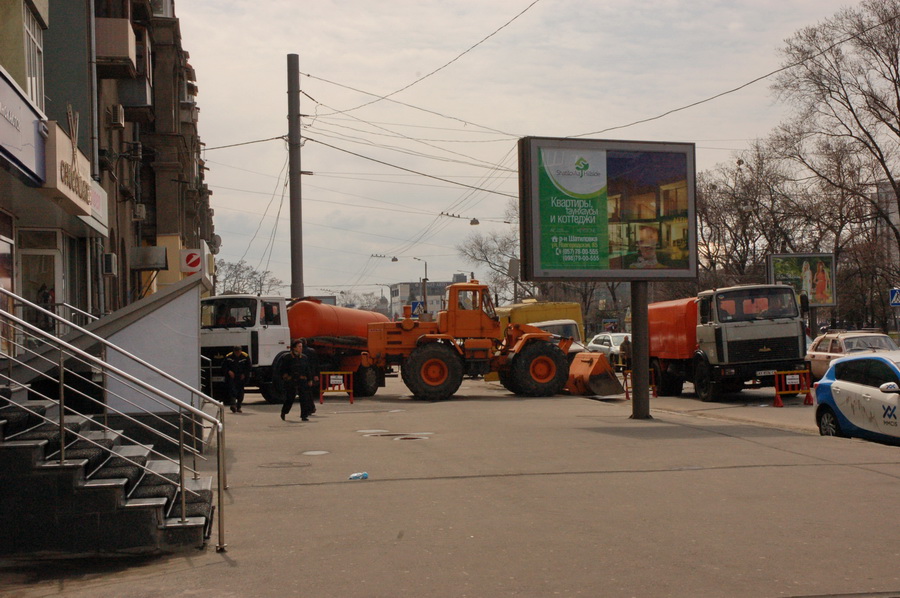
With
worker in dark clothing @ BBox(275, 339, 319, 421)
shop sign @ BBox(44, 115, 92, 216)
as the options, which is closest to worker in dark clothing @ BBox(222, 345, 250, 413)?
worker in dark clothing @ BBox(275, 339, 319, 421)

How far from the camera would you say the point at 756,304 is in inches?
947

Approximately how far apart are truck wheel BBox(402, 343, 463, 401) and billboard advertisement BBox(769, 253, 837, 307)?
20898 millimetres

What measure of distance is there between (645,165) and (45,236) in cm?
1213

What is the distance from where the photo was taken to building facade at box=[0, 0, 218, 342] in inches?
550

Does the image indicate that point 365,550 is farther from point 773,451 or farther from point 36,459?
point 773,451

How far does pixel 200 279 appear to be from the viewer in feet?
41.4

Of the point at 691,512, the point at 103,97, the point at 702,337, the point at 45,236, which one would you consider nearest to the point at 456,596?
the point at 691,512

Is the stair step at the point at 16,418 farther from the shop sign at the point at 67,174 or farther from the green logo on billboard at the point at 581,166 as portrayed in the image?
the green logo on billboard at the point at 581,166

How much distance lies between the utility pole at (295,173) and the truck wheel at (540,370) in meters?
7.08

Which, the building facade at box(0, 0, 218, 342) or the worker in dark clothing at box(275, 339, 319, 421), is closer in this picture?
the building facade at box(0, 0, 218, 342)

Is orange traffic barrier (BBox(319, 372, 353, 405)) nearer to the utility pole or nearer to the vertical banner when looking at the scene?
the utility pole

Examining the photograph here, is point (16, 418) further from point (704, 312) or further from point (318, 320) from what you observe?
point (704, 312)

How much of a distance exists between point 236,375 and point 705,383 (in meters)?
11.7

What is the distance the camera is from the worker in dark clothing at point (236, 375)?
21766 millimetres
